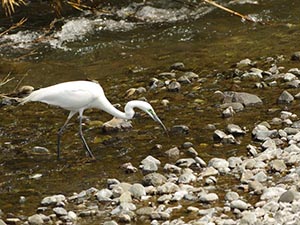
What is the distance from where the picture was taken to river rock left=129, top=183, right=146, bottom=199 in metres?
6.33

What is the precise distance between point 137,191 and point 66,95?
1749 mm

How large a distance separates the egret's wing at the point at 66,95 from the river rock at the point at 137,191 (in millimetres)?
1633

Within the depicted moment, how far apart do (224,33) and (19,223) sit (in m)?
6.87

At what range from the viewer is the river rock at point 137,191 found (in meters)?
6.33

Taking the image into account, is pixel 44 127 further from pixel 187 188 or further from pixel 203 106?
pixel 187 188

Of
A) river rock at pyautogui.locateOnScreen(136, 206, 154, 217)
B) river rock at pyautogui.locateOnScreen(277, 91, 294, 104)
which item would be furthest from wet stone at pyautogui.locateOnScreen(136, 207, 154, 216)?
river rock at pyautogui.locateOnScreen(277, 91, 294, 104)

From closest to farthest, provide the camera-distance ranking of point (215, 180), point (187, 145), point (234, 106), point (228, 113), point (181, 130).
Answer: point (215, 180)
point (187, 145)
point (181, 130)
point (228, 113)
point (234, 106)

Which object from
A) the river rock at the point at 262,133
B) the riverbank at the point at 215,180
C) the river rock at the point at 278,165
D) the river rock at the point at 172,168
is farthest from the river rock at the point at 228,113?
the river rock at the point at 278,165

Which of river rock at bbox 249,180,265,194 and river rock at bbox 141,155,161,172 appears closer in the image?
river rock at bbox 249,180,265,194

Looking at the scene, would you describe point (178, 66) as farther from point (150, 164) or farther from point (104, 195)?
point (104, 195)

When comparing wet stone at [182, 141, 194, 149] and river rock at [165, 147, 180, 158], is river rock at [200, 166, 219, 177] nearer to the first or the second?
river rock at [165, 147, 180, 158]

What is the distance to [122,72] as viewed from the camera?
10516mm

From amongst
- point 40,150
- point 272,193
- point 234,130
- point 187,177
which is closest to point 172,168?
point 187,177

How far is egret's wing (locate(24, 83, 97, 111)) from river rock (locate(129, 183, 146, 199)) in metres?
1.63
